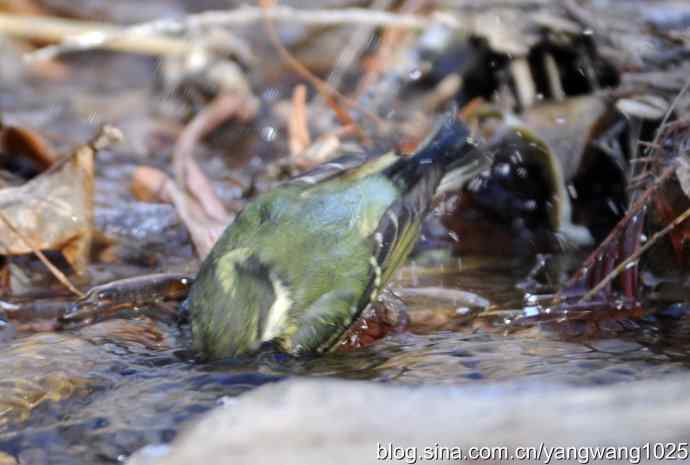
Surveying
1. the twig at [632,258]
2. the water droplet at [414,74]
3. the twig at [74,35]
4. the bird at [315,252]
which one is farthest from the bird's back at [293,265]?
the twig at [74,35]

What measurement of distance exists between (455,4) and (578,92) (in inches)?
29.5

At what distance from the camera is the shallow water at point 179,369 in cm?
216

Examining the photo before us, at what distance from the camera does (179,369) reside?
8.22ft

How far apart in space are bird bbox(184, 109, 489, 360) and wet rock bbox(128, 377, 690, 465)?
29.0 inches

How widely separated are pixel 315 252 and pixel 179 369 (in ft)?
1.64

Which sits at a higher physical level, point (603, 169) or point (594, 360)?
point (603, 169)

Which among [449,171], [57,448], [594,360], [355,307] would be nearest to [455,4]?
[449,171]

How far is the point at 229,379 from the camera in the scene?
238 centimetres

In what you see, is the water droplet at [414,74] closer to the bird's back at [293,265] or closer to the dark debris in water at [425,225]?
the dark debris in water at [425,225]

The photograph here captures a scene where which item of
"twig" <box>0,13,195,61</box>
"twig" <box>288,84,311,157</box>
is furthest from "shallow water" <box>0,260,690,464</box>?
"twig" <box>0,13,195,61</box>

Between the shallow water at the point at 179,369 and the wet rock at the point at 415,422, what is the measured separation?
1.13 ft

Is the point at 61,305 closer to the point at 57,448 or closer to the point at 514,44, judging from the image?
the point at 57,448

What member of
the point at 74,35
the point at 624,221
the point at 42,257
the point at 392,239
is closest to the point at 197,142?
the point at 74,35

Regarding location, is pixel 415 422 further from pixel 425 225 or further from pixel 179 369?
pixel 425 225
